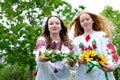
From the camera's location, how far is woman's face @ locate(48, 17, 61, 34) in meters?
5.04

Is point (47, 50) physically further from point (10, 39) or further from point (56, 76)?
point (10, 39)

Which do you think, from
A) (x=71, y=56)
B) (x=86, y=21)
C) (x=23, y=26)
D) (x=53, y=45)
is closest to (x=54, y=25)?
(x=53, y=45)

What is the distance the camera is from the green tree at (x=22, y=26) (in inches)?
718

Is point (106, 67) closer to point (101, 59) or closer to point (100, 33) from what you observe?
point (101, 59)

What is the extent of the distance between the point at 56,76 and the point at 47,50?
381 millimetres

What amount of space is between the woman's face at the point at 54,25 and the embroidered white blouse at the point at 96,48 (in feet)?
1.11

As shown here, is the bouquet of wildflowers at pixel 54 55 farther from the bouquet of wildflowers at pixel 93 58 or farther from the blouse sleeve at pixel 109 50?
the blouse sleeve at pixel 109 50

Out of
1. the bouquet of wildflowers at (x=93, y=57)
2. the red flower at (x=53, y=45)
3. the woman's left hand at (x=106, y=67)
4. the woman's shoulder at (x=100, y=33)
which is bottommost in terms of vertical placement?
the woman's left hand at (x=106, y=67)

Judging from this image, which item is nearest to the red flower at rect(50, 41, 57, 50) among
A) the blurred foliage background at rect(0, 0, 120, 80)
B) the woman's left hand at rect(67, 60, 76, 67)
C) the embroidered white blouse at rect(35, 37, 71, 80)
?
the embroidered white blouse at rect(35, 37, 71, 80)

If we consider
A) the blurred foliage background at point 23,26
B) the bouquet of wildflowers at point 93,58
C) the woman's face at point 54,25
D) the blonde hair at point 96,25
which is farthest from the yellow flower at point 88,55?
the blurred foliage background at point 23,26

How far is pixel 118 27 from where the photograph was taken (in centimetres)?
2400

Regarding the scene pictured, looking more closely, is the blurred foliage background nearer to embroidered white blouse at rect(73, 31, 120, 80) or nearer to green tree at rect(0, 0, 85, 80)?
green tree at rect(0, 0, 85, 80)

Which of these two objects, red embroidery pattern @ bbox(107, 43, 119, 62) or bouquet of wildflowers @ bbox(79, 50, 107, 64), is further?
red embroidery pattern @ bbox(107, 43, 119, 62)

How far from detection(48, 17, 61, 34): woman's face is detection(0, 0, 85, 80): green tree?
12.7m
